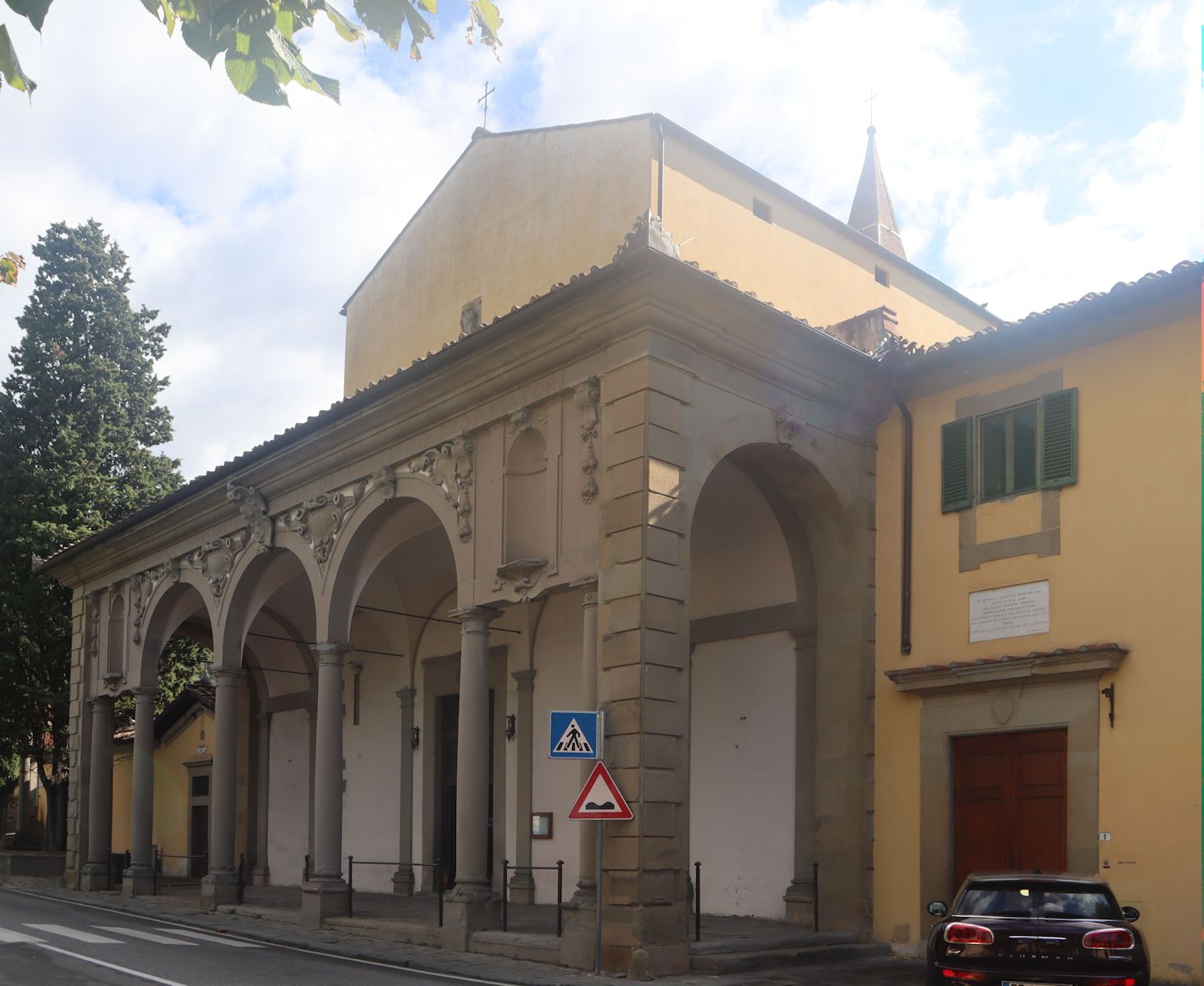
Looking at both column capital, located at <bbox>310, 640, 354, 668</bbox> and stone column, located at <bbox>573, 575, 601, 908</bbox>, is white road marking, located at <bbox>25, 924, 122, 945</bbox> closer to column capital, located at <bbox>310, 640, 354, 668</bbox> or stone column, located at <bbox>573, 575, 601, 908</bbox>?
column capital, located at <bbox>310, 640, 354, 668</bbox>

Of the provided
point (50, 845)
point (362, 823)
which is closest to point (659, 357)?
point (362, 823)

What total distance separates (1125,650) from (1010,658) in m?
1.26

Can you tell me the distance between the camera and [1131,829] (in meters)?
13.1

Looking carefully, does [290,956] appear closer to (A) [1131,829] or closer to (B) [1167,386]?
(A) [1131,829]

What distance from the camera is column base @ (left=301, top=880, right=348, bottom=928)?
696 inches

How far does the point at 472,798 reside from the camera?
607 inches

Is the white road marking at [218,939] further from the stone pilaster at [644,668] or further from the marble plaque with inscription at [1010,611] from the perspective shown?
the marble plaque with inscription at [1010,611]

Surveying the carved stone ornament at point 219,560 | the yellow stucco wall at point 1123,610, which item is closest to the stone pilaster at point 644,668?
the yellow stucco wall at point 1123,610

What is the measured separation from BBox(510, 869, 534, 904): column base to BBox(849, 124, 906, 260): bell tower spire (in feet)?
83.9

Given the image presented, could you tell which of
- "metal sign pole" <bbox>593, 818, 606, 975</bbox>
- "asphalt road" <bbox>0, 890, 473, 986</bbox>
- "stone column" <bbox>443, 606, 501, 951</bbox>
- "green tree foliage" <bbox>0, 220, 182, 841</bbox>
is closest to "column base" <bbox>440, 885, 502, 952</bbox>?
"stone column" <bbox>443, 606, 501, 951</bbox>

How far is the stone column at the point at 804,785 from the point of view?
52.0 feet

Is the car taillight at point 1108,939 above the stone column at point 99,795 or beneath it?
above

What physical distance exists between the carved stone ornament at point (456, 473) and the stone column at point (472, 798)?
1.14 m

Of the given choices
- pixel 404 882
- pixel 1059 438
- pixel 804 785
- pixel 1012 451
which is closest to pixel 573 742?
pixel 804 785
